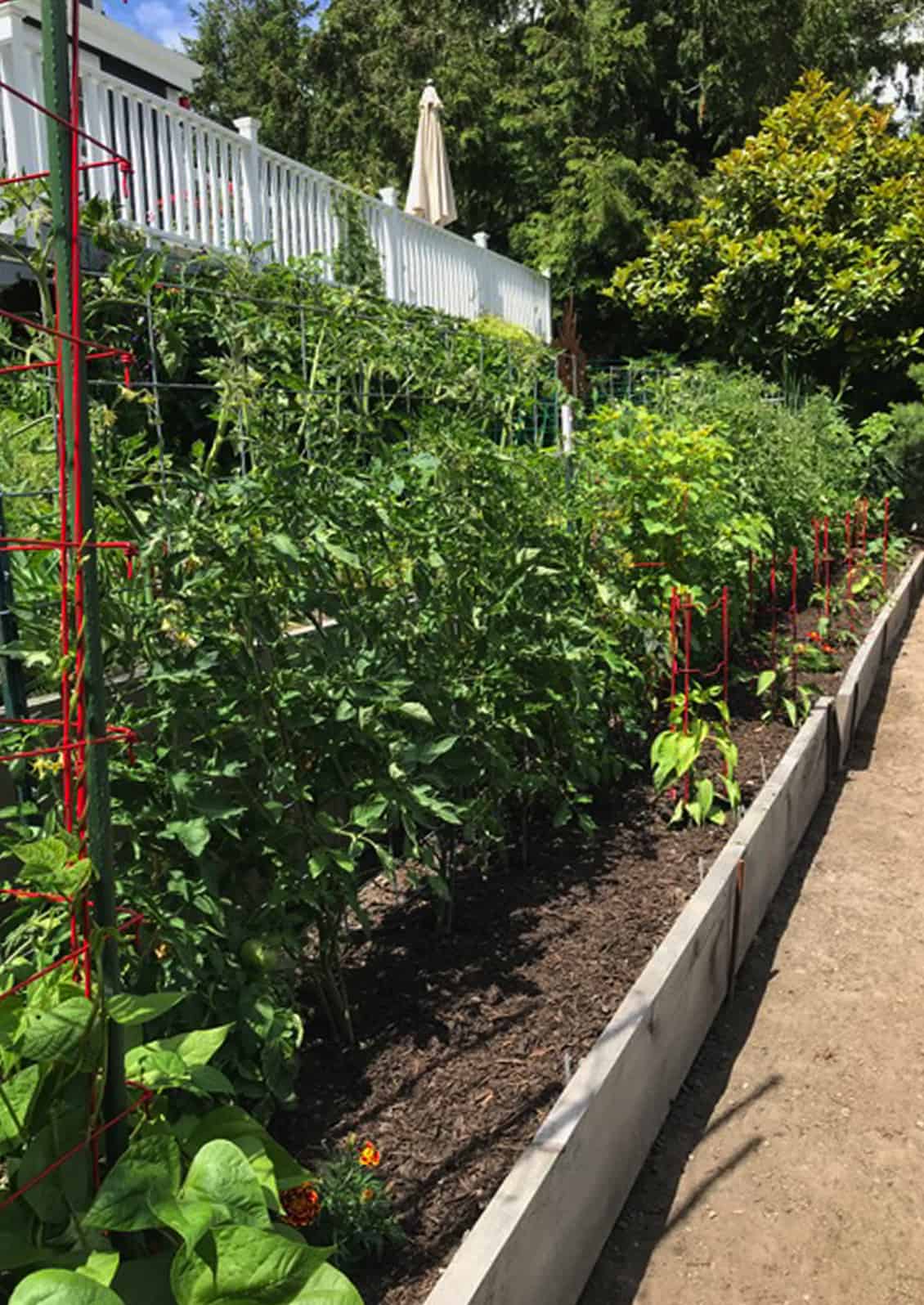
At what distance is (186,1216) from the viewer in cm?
139

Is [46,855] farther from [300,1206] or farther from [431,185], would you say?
[431,185]

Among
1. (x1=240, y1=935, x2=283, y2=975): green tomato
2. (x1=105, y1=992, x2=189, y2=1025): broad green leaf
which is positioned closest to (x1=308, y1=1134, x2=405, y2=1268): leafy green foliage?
(x1=240, y1=935, x2=283, y2=975): green tomato

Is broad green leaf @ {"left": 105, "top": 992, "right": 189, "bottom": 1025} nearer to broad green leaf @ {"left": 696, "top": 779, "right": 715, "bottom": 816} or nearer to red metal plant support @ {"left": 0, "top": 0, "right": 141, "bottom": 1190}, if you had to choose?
red metal plant support @ {"left": 0, "top": 0, "right": 141, "bottom": 1190}

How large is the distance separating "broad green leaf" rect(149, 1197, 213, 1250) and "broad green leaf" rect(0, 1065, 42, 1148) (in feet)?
0.71

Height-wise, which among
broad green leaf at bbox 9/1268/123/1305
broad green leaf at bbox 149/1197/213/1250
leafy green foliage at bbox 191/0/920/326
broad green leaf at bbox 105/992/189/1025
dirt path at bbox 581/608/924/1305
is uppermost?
leafy green foliage at bbox 191/0/920/326

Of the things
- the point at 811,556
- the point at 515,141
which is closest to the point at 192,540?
the point at 811,556

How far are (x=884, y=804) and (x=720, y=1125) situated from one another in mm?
2656

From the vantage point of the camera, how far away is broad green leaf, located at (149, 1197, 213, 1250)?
Result: 1.37 metres

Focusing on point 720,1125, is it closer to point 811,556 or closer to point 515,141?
point 811,556

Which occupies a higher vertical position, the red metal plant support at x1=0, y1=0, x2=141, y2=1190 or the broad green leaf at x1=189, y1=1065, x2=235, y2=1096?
the red metal plant support at x1=0, y1=0, x2=141, y2=1190

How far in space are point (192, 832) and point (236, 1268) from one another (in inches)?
28.7

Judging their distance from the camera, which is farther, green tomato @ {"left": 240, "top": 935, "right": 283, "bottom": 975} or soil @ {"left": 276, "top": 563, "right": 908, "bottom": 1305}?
soil @ {"left": 276, "top": 563, "right": 908, "bottom": 1305}

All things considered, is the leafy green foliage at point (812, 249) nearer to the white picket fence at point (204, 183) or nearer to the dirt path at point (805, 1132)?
the white picket fence at point (204, 183)

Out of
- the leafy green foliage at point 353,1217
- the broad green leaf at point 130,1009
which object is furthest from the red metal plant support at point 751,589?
the broad green leaf at point 130,1009
